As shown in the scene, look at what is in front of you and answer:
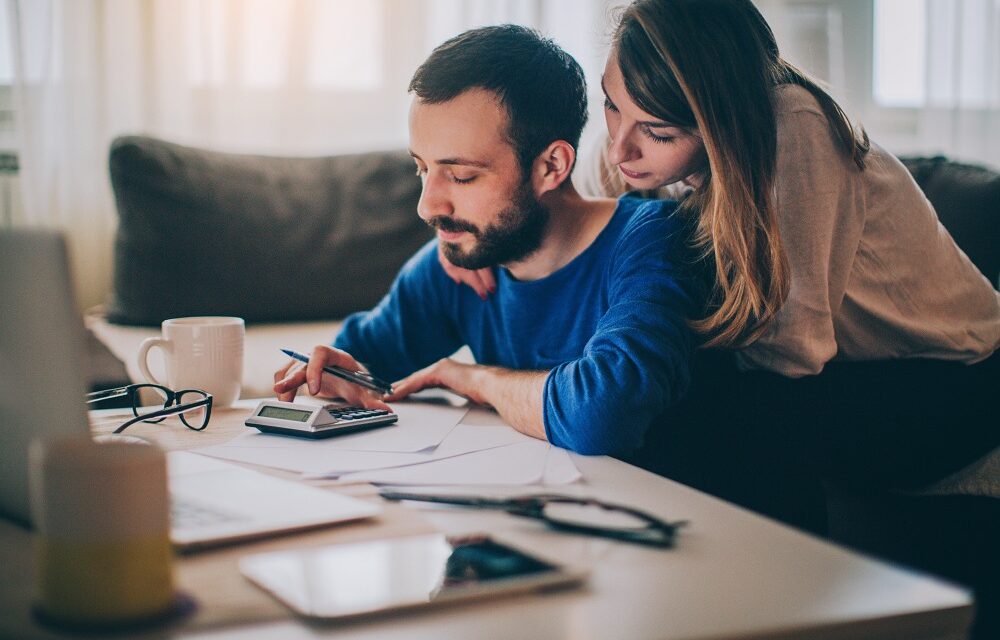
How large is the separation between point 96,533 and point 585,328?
96 centimetres

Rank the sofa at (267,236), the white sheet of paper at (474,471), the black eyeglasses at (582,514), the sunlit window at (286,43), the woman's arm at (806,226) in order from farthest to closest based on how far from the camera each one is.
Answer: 1. the sunlit window at (286,43)
2. the sofa at (267,236)
3. the woman's arm at (806,226)
4. the white sheet of paper at (474,471)
5. the black eyeglasses at (582,514)

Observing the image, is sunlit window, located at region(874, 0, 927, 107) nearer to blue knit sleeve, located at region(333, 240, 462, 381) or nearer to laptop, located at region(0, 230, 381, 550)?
blue knit sleeve, located at region(333, 240, 462, 381)

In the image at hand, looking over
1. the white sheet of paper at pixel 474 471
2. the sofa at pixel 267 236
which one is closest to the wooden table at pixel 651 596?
the white sheet of paper at pixel 474 471

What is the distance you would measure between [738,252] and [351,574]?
0.80 metres

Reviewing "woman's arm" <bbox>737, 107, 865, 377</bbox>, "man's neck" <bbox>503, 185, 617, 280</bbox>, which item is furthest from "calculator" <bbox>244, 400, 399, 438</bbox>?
"woman's arm" <bbox>737, 107, 865, 377</bbox>

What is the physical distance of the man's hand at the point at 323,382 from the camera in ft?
4.15

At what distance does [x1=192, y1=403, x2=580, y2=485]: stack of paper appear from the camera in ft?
2.85

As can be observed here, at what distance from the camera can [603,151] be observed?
1.76m

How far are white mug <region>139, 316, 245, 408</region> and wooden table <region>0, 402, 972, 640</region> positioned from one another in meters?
0.51

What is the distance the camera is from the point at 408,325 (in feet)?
5.32

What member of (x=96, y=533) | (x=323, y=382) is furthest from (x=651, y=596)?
(x=323, y=382)

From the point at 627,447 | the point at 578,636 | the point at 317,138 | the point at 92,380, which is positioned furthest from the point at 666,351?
the point at 317,138

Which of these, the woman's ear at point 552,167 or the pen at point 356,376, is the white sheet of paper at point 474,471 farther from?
the woman's ear at point 552,167

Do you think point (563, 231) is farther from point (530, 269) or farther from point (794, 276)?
point (794, 276)
